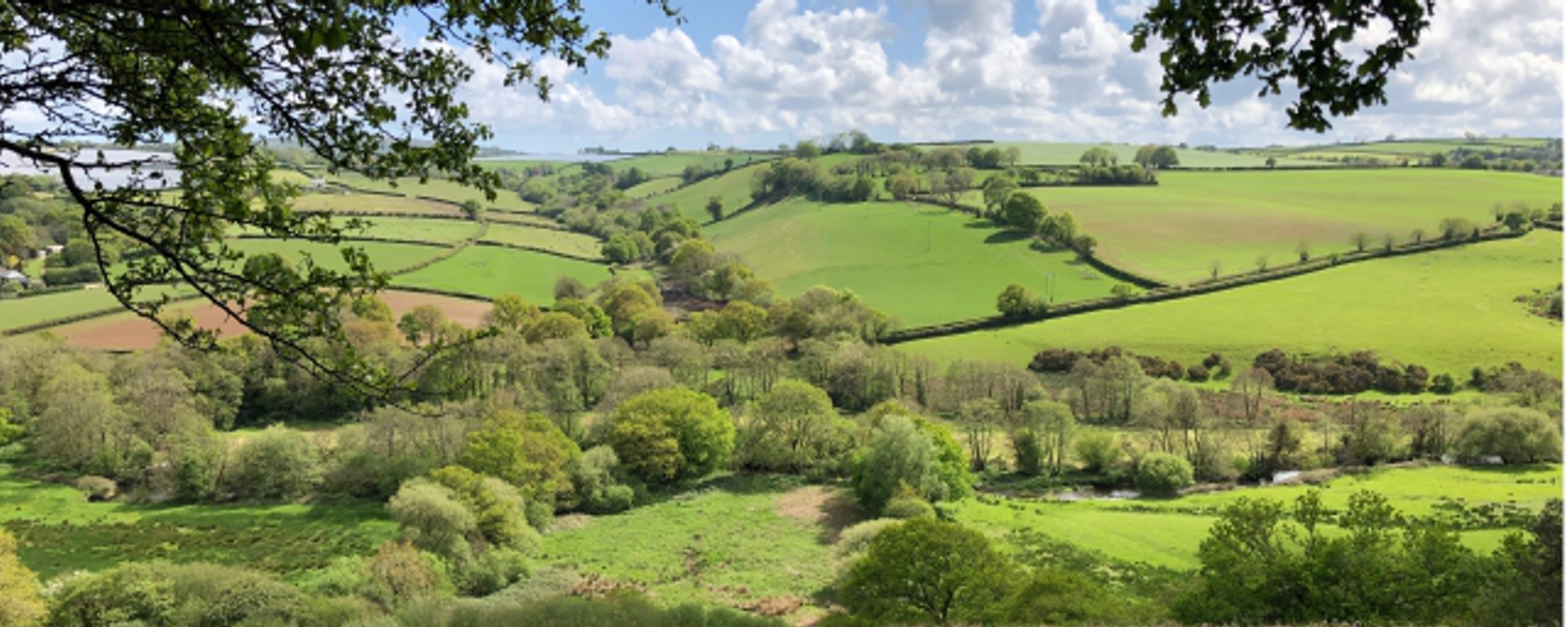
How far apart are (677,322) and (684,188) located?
9306 cm

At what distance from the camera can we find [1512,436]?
4403 cm

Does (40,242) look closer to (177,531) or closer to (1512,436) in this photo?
(177,531)

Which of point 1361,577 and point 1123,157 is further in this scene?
point 1123,157

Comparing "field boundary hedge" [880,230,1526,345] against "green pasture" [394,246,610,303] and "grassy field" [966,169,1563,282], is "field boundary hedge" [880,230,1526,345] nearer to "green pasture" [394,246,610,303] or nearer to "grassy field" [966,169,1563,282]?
"grassy field" [966,169,1563,282]

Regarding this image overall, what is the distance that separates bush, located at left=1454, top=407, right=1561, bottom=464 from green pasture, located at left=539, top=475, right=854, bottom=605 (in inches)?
1349

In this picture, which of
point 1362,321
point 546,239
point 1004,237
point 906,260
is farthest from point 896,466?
point 546,239

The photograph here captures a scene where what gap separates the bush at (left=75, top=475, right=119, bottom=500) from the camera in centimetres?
3966

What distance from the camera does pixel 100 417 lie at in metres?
42.3

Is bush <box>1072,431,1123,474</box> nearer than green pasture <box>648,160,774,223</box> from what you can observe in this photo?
Yes

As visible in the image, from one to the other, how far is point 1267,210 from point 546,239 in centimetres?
8833

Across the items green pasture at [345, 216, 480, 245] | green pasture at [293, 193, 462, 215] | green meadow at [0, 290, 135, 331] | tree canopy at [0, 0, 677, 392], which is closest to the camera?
tree canopy at [0, 0, 677, 392]

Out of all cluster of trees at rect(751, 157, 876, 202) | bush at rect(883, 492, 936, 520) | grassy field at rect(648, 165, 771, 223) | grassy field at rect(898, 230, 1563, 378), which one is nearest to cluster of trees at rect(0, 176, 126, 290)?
bush at rect(883, 492, 936, 520)

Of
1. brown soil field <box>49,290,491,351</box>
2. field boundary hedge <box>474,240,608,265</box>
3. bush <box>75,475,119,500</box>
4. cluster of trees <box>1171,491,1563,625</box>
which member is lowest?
bush <box>75,475,119,500</box>

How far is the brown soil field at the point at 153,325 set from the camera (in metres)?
58.3
